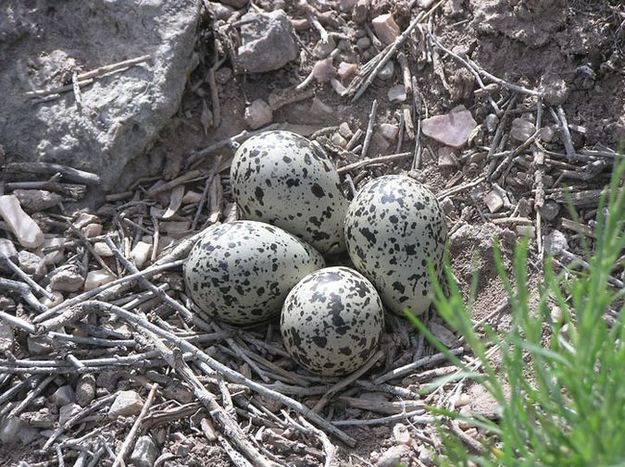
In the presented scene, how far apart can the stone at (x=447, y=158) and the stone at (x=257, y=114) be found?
0.66 meters

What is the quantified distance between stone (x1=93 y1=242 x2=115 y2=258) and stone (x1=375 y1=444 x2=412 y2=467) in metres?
1.15

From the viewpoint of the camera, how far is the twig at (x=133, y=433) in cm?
251

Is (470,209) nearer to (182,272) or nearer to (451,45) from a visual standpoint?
(451,45)

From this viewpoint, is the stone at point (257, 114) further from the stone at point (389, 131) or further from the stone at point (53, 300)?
the stone at point (53, 300)

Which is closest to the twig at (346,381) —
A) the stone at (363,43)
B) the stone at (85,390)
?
the stone at (85,390)

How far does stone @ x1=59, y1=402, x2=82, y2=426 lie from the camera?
263cm

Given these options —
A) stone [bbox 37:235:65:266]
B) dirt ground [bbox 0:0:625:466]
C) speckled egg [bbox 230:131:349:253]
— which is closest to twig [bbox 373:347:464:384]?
dirt ground [bbox 0:0:625:466]

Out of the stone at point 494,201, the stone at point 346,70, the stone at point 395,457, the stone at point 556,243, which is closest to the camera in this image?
the stone at point 395,457

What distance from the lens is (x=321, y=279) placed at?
8.90 feet

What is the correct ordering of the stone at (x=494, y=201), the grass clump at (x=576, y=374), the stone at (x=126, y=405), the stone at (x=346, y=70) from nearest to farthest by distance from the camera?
the grass clump at (x=576, y=374) → the stone at (x=126, y=405) → the stone at (x=494, y=201) → the stone at (x=346, y=70)

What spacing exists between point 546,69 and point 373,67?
637 millimetres

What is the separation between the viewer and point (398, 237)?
2.73 metres

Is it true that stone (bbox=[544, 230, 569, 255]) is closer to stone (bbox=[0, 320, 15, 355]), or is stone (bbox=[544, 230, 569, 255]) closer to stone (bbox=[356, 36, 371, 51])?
stone (bbox=[356, 36, 371, 51])

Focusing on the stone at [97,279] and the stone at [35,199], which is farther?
the stone at [35,199]
